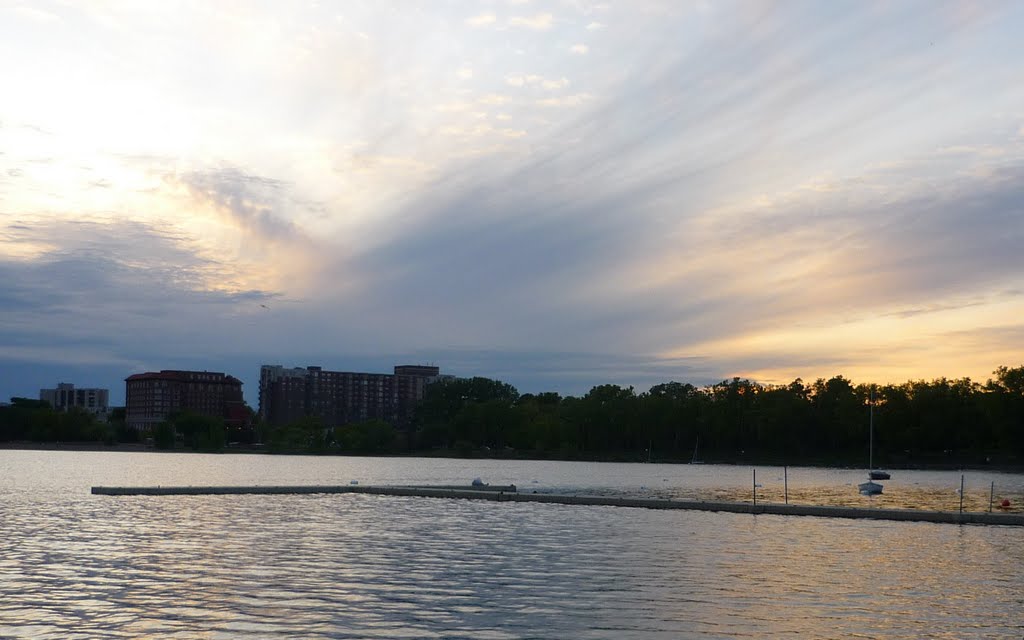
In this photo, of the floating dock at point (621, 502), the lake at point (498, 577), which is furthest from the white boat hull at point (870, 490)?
the lake at point (498, 577)

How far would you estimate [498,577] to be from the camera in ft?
94.7

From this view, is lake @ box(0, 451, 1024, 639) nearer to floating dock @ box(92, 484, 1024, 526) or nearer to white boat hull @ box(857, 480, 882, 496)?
floating dock @ box(92, 484, 1024, 526)

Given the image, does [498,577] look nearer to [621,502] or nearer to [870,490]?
[621,502]

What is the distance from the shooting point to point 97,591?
2502 cm

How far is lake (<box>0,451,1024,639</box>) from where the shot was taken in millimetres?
21500

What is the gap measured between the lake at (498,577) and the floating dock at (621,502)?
4.50ft

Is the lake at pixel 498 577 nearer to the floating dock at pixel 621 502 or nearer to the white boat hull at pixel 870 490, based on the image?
the floating dock at pixel 621 502

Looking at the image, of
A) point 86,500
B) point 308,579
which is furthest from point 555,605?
point 86,500

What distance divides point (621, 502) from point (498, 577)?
32.6 m

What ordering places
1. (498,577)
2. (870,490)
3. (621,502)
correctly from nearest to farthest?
(498,577), (621,502), (870,490)

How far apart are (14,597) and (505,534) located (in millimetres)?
22156

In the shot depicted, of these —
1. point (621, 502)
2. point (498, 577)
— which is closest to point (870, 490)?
point (621, 502)

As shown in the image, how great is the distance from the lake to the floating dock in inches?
54.0

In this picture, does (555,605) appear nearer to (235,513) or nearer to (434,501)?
(235,513)
